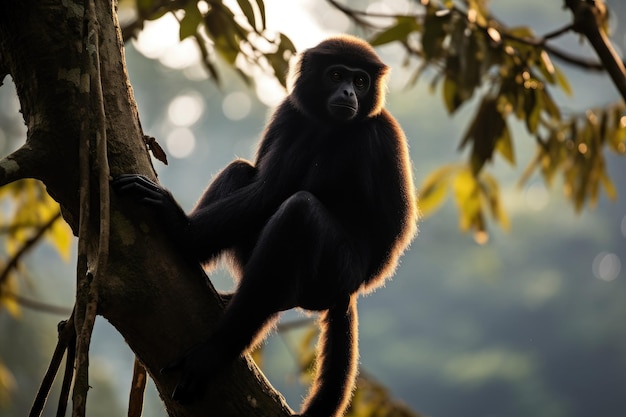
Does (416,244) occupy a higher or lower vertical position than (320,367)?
higher

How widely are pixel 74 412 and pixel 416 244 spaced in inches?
1623

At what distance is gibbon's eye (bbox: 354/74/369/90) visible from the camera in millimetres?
5034

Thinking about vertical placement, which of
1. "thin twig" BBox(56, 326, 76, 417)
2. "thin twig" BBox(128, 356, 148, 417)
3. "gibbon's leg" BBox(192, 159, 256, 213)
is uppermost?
"gibbon's leg" BBox(192, 159, 256, 213)

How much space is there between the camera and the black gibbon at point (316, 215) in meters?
3.36

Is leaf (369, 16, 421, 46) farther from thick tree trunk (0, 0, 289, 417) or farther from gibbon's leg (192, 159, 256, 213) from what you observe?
thick tree trunk (0, 0, 289, 417)

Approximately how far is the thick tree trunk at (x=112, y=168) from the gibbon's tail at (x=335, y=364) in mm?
1021

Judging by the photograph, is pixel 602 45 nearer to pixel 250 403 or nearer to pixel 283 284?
pixel 283 284

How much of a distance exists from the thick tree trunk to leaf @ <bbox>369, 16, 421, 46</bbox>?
218cm

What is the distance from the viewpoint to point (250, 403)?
3.00 meters

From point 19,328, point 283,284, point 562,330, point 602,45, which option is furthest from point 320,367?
point 562,330

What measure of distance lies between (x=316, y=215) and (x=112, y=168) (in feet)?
3.47

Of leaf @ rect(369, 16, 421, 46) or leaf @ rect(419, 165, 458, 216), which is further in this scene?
leaf @ rect(419, 165, 458, 216)

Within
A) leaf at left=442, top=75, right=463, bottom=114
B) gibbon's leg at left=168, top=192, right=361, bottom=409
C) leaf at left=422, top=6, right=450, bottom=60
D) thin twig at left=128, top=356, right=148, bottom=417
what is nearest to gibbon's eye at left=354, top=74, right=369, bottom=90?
leaf at left=422, top=6, right=450, bottom=60

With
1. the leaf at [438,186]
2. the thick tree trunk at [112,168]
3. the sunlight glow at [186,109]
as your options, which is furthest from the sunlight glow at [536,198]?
the thick tree trunk at [112,168]
